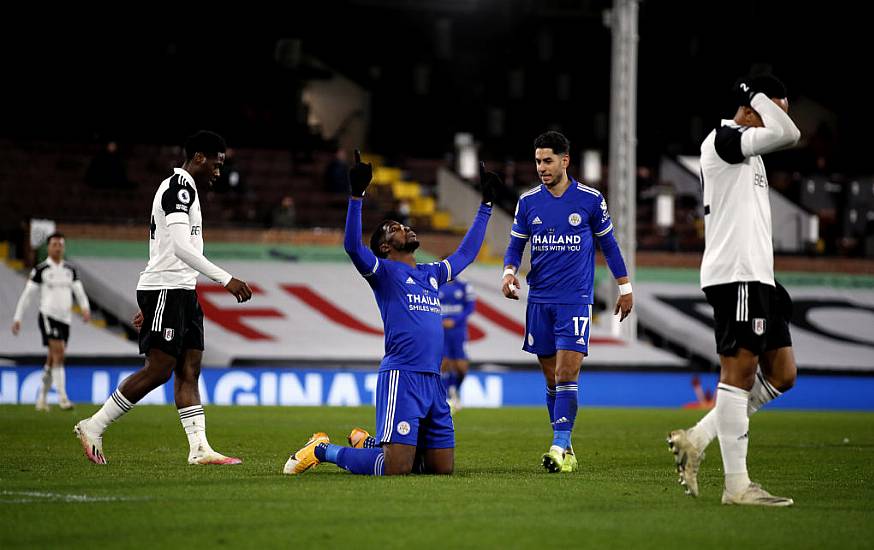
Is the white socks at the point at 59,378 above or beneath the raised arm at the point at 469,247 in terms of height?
beneath

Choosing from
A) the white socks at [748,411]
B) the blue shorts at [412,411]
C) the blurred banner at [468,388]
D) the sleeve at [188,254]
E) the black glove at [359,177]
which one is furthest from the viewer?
the blurred banner at [468,388]

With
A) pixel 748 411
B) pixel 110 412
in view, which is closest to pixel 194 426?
pixel 110 412

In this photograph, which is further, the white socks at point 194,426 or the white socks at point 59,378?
the white socks at point 59,378

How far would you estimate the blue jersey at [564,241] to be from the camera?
33.2ft

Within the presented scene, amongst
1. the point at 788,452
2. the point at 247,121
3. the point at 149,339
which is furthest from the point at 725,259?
the point at 247,121

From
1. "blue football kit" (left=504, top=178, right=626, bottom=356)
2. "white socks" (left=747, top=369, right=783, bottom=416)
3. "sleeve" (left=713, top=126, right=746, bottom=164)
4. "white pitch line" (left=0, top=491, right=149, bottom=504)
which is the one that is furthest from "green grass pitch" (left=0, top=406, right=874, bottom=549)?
"sleeve" (left=713, top=126, right=746, bottom=164)

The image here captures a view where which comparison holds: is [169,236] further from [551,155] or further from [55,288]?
[55,288]

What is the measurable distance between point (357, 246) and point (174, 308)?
1740 millimetres

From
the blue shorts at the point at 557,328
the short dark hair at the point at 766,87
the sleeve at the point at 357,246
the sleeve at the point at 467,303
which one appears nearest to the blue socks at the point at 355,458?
the sleeve at the point at 357,246

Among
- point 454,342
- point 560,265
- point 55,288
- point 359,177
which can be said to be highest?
point 359,177

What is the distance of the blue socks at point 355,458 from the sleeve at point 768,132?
3017mm

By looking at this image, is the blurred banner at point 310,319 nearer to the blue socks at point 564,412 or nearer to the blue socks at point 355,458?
the blue socks at point 564,412

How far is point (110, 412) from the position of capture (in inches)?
371

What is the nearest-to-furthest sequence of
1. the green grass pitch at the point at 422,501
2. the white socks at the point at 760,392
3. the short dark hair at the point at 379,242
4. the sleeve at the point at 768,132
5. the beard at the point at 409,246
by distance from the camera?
the green grass pitch at the point at 422,501, the sleeve at the point at 768,132, the white socks at the point at 760,392, the beard at the point at 409,246, the short dark hair at the point at 379,242
